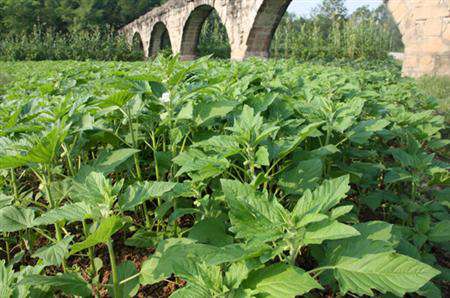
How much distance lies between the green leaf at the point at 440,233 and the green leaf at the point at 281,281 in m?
0.91

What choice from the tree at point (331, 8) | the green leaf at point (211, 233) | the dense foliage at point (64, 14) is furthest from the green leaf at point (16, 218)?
the tree at point (331, 8)

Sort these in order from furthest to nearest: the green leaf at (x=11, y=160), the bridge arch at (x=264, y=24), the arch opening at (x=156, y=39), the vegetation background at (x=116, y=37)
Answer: the arch opening at (x=156, y=39)
the vegetation background at (x=116, y=37)
the bridge arch at (x=264, y=24)
the green leaf at (x=11, y=160)

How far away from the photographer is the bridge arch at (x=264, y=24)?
40.4 ft

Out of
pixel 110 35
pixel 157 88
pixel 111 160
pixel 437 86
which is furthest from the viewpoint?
pixel 110 35

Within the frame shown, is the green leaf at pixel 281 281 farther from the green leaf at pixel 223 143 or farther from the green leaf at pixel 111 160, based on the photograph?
the green leaf at pixel 111 160

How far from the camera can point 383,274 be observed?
0.79 m

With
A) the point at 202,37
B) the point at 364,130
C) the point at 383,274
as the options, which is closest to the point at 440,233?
the point at 364,130

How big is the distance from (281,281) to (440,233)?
3.22 feet

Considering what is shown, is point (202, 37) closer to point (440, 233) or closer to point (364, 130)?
point (364, 130)

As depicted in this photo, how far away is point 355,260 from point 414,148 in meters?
1.07

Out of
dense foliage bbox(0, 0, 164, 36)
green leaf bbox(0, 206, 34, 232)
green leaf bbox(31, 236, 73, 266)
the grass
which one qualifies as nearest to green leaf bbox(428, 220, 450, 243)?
green leaf bbox(31, 236, 73, 266)

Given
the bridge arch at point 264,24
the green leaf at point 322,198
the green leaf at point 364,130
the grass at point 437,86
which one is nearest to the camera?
the green leaf at point 322,198

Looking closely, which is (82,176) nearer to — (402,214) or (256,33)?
(402,214)

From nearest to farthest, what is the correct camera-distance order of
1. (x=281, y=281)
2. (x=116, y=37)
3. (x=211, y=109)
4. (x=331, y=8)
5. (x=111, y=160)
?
(x=281, y=281) < (x=111, y=160) < (x=211, y=109) < (x=116, y=37) < (x=331, y=8)
